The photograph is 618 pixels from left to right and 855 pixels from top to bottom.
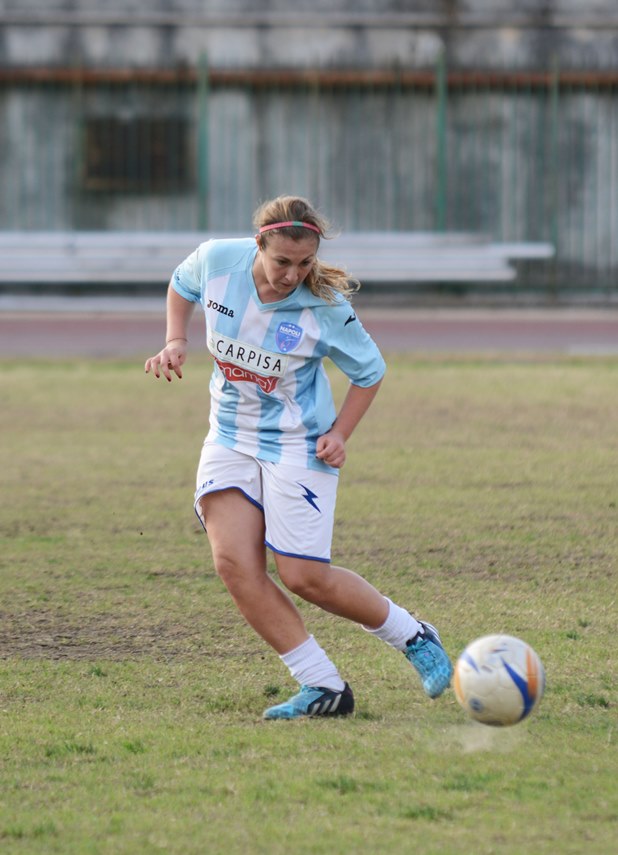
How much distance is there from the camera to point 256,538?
4730 millimetres

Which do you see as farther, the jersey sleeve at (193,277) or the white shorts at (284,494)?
the jersey sleeve at (193,277)

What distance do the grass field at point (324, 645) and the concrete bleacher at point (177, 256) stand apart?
8.47 metres

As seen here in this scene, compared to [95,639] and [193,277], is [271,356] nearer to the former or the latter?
[193,277]

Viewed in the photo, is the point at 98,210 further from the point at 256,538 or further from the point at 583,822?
the point at 583,822

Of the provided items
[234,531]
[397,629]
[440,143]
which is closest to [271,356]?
[234,531]

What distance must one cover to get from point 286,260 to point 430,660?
137 centimetres

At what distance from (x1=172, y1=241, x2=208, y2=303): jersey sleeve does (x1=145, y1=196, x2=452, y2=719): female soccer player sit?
18mm

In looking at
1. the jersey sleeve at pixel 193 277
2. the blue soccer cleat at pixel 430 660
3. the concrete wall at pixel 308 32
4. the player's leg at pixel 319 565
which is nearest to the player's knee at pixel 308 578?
the player's leg at pixel 319 565

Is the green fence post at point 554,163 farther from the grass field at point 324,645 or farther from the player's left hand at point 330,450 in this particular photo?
the player's left hand at point 330,450

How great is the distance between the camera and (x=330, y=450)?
4648 millimetres

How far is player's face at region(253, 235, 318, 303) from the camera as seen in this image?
175 inches

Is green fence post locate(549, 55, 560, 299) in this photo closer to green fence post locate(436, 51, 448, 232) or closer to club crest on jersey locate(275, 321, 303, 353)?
green fence post locate(436, 51, 448, 232)

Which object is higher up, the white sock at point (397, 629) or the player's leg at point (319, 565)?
the player's leg at point (319, 565)

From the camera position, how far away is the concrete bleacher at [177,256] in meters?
18.9
